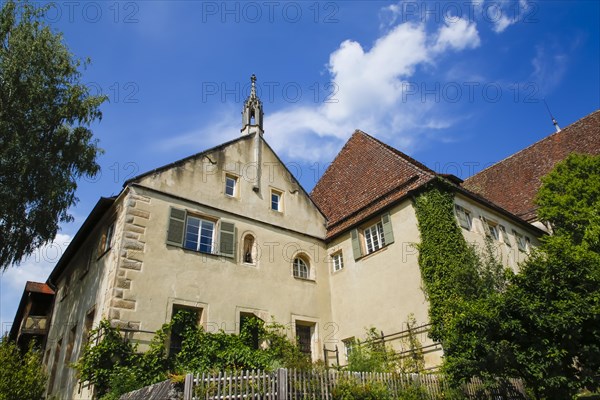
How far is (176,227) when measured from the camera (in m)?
14.3

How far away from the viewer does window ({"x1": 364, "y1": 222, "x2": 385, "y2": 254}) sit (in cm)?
1609

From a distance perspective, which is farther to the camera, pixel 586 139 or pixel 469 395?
pixel 586 139

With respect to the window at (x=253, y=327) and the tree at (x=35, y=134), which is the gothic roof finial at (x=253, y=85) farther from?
the window at (x=253, y=327)

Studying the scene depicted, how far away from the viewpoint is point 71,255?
18719 mm

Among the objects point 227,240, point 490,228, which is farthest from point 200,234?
point 490,228

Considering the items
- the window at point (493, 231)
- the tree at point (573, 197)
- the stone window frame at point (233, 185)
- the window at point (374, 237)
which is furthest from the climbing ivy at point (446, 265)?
the stone window frame at point (233, 185)

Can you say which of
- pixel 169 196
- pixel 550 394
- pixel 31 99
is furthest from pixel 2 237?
pixel 550 394

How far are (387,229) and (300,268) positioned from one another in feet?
13.4

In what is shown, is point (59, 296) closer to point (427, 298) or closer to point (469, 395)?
point (427, 298)

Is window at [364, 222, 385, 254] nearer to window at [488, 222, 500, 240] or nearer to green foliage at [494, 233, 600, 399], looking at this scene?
window at [488, 222, 500, 240]

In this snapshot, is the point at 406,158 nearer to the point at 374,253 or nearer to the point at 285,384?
the point at 374,253

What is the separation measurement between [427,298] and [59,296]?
55.3 feet

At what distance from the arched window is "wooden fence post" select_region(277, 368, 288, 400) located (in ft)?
27.8


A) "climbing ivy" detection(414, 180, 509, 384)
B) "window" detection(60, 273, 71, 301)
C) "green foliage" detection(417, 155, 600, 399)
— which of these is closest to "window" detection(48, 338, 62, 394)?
"window" detection(60, 273, 71, 301)
